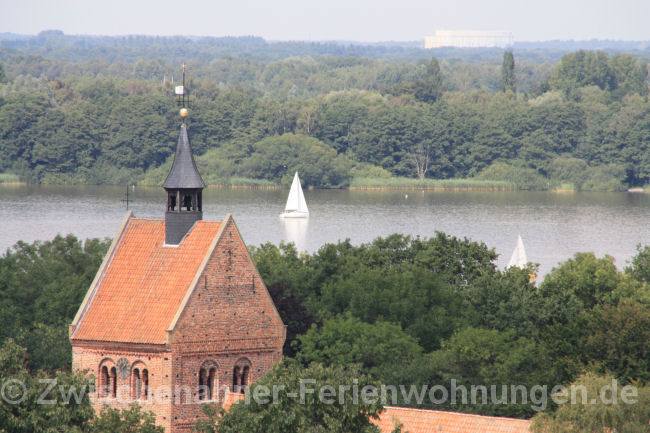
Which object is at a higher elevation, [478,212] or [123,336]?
[123,336]

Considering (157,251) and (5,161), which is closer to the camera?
(157,251)

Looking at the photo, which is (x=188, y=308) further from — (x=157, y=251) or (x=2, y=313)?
(x=2, y=313)

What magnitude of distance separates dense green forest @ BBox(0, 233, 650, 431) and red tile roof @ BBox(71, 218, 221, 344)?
2867 mm

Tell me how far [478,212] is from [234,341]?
10094cm

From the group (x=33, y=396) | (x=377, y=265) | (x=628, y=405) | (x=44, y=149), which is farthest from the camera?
(x=44, y=149)

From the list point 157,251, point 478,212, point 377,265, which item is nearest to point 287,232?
point 478,212

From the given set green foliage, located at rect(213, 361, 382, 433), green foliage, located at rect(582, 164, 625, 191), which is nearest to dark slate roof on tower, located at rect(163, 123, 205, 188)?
green foliage, located at rect(213, 361, 382, 433)

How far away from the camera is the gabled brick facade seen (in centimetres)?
4141

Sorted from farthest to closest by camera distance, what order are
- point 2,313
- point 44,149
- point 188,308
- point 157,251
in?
point 44,149
point 2,313
point 157,251
point 188,308

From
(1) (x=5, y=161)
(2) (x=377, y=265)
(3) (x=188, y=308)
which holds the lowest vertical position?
(1) (x=5, y=161)

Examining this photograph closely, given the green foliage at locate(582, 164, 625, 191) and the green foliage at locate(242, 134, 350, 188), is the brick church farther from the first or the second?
the green foliage at locate(582, 164, 625, 191)

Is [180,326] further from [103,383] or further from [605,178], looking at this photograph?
[605,178]

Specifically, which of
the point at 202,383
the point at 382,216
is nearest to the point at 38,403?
the point at 202,383

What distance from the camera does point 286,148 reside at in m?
182
